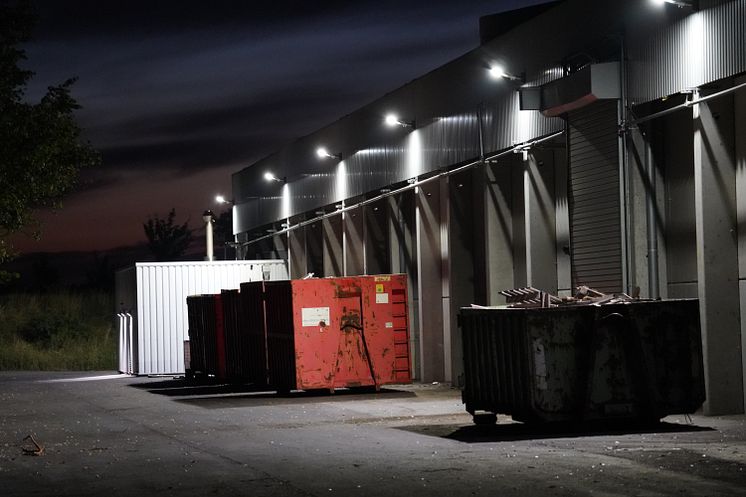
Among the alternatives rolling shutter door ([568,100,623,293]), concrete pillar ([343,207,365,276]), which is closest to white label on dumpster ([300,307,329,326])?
rolling shutter door ([568,100,623,293])

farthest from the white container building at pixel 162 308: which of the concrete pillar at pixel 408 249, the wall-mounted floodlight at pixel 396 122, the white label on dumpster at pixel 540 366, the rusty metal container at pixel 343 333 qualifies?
the white label on dumpster at pixel 540 366

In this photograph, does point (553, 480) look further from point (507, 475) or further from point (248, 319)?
point (248, 319)

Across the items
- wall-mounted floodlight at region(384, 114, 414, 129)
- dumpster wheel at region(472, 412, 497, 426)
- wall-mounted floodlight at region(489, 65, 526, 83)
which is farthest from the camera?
wall-mounted floodlight at region(384, 114, 414, 129)

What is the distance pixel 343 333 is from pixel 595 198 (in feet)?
18.2

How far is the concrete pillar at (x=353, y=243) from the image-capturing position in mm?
33125

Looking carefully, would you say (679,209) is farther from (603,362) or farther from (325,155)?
(325,155)

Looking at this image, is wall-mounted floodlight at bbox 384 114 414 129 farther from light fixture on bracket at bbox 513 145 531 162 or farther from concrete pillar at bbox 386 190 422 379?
light fixture on bracket at bbox 513 145 531 162

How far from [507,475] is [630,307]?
4.24 metres

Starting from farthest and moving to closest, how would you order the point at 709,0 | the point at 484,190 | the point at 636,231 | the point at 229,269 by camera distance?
the point at 229,269 < the point at 484,190 < the point at 636,231 < the point at 709,0

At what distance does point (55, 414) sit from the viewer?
20.9 meters

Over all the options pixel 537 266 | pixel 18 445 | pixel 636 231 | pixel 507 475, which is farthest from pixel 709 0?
pixel 18 445

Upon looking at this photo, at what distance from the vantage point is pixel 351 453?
13.2 metres

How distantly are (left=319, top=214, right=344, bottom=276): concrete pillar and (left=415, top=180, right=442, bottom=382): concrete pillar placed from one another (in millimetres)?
7811

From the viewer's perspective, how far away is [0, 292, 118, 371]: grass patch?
44500 mm
